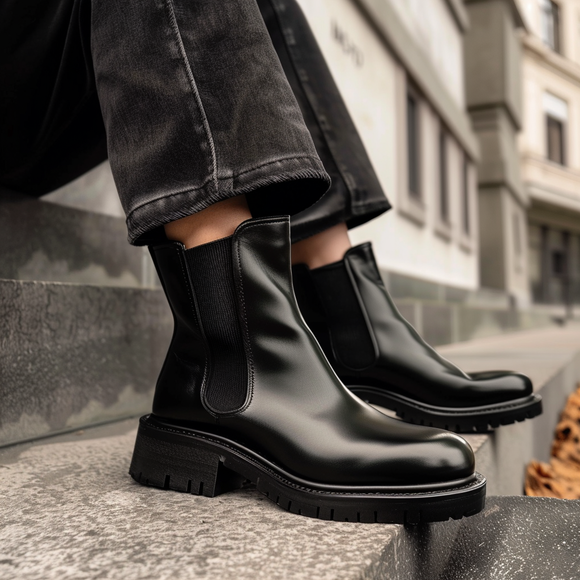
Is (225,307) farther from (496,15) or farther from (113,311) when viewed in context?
(496,15)

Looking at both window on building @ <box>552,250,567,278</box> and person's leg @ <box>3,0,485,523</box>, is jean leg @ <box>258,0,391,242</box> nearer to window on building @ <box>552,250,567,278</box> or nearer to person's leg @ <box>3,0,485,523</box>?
person's leg @ <box>3,0,485,523</box>

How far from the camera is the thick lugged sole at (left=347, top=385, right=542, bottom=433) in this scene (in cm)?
82

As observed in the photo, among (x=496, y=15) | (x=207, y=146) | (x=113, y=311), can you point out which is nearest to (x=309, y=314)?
(x=113, y=311)

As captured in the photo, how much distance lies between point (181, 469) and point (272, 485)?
4.1 inches

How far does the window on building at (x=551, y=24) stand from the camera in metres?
12.1

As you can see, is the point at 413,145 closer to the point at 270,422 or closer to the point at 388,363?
the point at 388,363

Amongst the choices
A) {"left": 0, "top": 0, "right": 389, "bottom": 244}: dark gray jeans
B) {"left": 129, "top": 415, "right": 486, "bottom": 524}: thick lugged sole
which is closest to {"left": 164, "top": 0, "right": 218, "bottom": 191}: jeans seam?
{"left": 0, "top": 0, "right": 389, "bottom": 244}: dark gray jeans

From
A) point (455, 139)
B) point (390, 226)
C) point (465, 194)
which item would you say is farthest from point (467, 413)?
point (465, 194)

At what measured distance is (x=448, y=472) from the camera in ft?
1.65

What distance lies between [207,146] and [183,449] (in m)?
0.30

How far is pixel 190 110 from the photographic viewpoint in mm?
537

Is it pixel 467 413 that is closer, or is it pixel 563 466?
pixel 467 413

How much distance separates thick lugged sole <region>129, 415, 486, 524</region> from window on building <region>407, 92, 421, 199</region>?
3.58 m

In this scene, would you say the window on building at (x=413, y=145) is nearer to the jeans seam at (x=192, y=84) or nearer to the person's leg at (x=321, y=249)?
the person's leg at (x=321, y=249)
